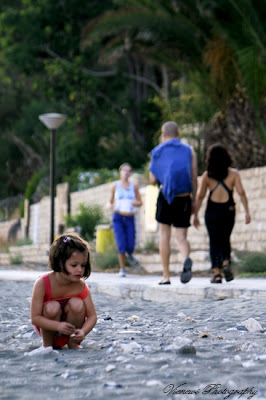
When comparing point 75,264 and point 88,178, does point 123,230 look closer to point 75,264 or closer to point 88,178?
point 75,264

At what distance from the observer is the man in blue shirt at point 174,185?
8234 mm

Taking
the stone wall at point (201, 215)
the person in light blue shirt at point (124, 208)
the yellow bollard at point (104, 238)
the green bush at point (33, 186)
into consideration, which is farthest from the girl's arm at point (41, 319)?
the green bush at point (33, 186)

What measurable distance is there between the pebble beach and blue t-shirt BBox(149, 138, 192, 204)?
208 centimetres

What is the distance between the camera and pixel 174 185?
8195 millimetres

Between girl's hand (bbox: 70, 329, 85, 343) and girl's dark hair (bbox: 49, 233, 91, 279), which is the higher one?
girl's dark hair (bbox: 49, 233, 91, 279)

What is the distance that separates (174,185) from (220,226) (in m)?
0.84

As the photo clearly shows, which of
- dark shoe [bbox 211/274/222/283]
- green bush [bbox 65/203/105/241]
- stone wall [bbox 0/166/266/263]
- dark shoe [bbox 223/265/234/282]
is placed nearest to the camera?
dark shoe [bbox 223/265/234/282]

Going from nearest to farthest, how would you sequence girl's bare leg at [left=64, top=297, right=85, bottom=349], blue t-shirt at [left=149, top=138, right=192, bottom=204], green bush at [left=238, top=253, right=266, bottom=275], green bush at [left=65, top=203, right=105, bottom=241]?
girl's bare leg at [left=64, top=297, right=85, bottom=349] < blue t-shirt at [left=149, top=138, right=192, bottom=204] < green bush at [left=238, top=253, right=266, bottom=275] < green bush at [left=65, top=203, right=105, bottom=241]

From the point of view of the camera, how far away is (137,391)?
307 cm

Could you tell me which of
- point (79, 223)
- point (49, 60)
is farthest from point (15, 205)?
point (79, 223)

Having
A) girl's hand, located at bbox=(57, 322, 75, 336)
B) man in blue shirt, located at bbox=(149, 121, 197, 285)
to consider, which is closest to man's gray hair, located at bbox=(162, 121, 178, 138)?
man in blue shirt, located at bbox=(149, 121, 197, 285)

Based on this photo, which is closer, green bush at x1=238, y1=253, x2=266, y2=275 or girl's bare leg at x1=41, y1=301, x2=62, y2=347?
girl's bare leg at x1=41, y1=301, x2=62, y2=347

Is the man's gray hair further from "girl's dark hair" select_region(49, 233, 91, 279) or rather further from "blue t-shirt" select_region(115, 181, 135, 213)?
"girl's dark hair" select_region(49, 233, 91, 279)

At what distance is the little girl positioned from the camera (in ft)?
13.7
